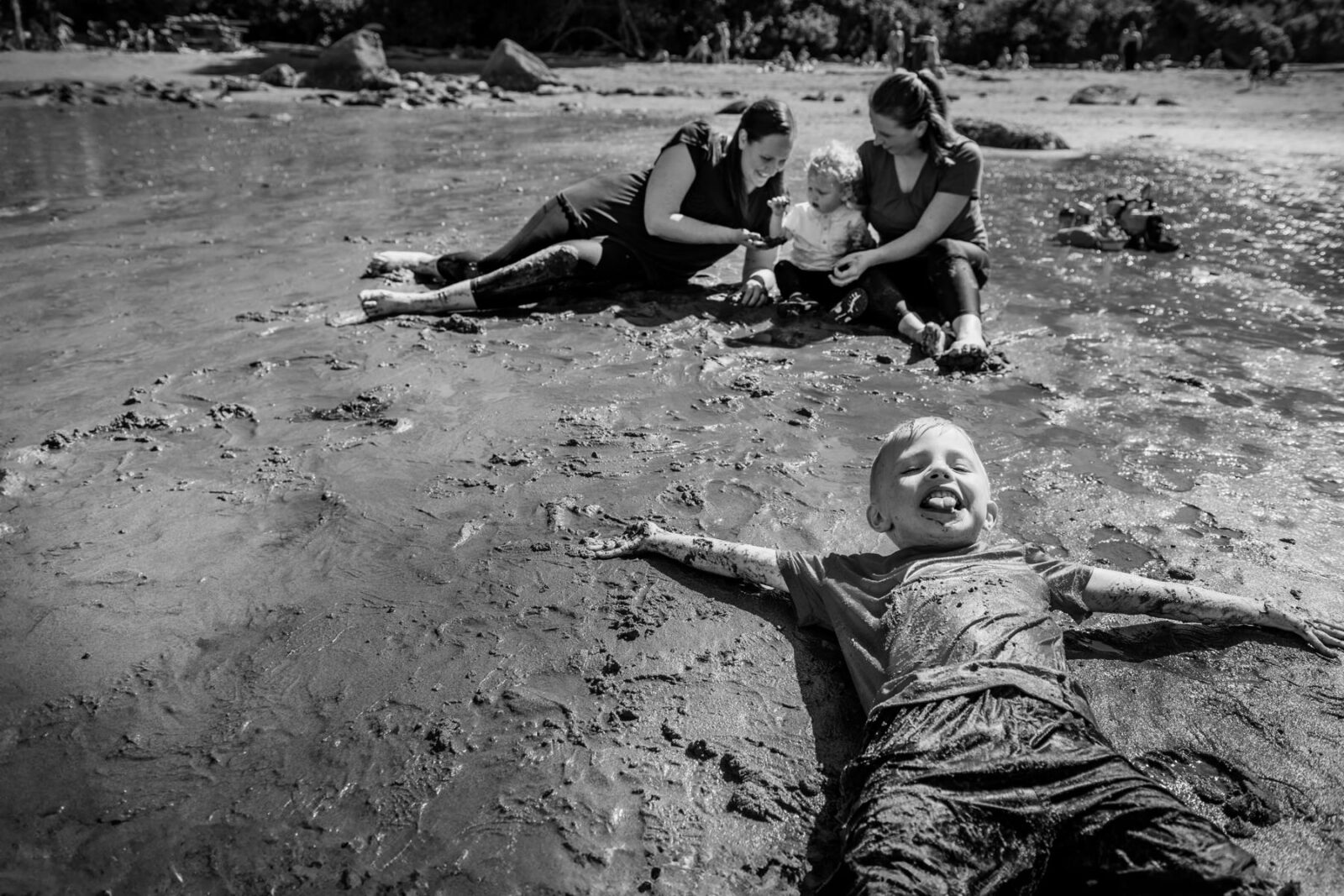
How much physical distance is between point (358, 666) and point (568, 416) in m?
1.76

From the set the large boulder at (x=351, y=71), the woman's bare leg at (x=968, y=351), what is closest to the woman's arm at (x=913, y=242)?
the woman's bare leg at (x=968, y=351)

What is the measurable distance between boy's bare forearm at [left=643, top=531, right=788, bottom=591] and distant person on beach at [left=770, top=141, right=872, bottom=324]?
2.89 m

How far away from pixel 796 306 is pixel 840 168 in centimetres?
86

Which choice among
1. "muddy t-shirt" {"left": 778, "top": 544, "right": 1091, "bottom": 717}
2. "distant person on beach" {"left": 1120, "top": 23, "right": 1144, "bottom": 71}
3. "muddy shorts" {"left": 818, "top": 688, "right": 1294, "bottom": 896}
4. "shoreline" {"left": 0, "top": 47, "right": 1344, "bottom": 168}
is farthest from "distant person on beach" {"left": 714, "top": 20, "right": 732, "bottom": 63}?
"muddy shorts" {"left": 818, "top": 688, "right": 1294, "bottom": 896}

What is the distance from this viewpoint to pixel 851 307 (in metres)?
5.59

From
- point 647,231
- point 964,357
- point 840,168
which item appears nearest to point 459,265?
point 647,231

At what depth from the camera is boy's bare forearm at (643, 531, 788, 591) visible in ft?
9.75

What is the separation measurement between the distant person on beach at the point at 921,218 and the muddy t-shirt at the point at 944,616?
2.44 m

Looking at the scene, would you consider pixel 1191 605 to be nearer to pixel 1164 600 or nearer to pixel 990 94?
pixel 1164 600

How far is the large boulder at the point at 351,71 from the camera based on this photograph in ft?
65.6

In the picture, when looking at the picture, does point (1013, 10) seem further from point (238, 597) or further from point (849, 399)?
point (238, 597)

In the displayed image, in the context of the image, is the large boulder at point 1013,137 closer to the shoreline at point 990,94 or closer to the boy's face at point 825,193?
the shoreline at point 990,94

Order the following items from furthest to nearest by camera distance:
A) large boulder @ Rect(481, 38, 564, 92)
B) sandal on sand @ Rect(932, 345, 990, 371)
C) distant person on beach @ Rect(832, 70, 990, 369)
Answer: large boulder @ Rect(481, 38, 564, 92)
distant person on beach @ Rect(832, 70, 990, 369)
sandal on sand @ Rect(932, 345, 990, 371)

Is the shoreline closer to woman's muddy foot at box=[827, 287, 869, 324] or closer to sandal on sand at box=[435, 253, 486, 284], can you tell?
woman's muddy foot at box=[827, 287, 869, 324]
